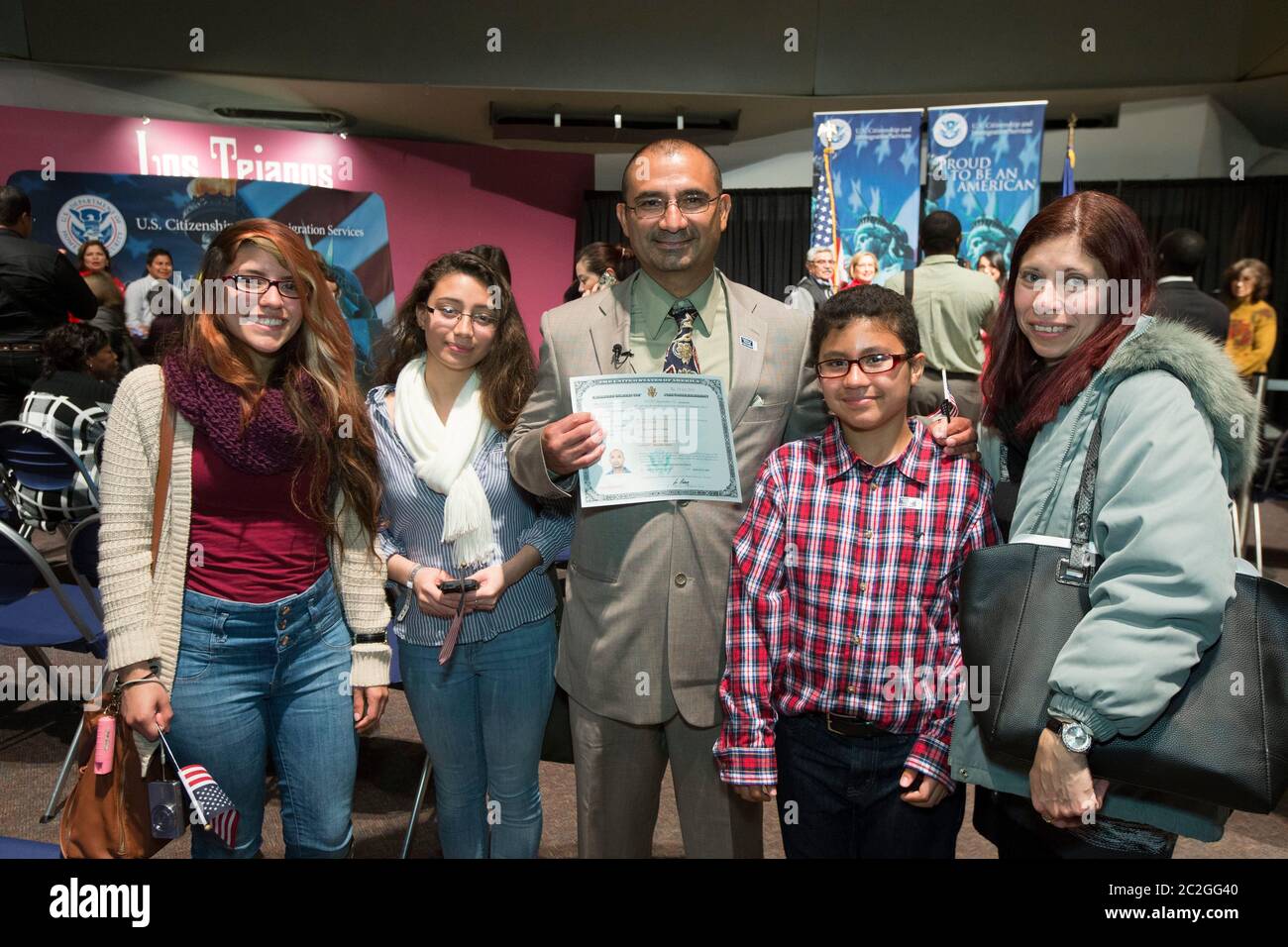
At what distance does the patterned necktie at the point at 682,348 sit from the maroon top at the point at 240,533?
83 centimetres

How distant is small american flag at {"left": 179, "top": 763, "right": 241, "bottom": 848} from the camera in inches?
68.4

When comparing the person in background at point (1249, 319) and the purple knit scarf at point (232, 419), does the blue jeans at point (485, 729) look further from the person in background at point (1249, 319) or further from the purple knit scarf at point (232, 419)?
the person in background at point (1249, 319)

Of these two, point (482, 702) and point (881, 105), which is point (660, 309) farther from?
point (881, 105)

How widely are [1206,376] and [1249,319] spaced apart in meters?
7.16

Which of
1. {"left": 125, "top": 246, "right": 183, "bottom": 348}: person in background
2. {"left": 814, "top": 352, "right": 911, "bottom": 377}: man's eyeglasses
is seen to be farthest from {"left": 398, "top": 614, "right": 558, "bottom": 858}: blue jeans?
{"left": 125, "top": 246, "right": 183, "bottom": 348}: person in background

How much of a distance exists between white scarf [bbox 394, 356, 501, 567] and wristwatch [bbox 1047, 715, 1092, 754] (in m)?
1.24

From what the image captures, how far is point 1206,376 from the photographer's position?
1373mm

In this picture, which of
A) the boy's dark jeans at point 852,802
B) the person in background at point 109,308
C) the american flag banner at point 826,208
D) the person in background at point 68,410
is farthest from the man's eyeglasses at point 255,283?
the american flag banner at point 826,208

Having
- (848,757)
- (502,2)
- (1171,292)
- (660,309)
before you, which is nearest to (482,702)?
(848,757)

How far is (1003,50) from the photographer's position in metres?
7.96

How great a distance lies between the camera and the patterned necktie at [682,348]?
1.91 metres

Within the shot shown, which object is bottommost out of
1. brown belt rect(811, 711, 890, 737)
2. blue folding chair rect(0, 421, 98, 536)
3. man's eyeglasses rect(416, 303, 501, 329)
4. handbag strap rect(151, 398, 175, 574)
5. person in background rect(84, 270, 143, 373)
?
brown belt rect(811, 711, 890, 737)

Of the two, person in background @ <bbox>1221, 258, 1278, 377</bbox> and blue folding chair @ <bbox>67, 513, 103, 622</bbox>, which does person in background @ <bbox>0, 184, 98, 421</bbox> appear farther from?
person in background @ <bbox>1221, 258, 1278, 377</bbox>
